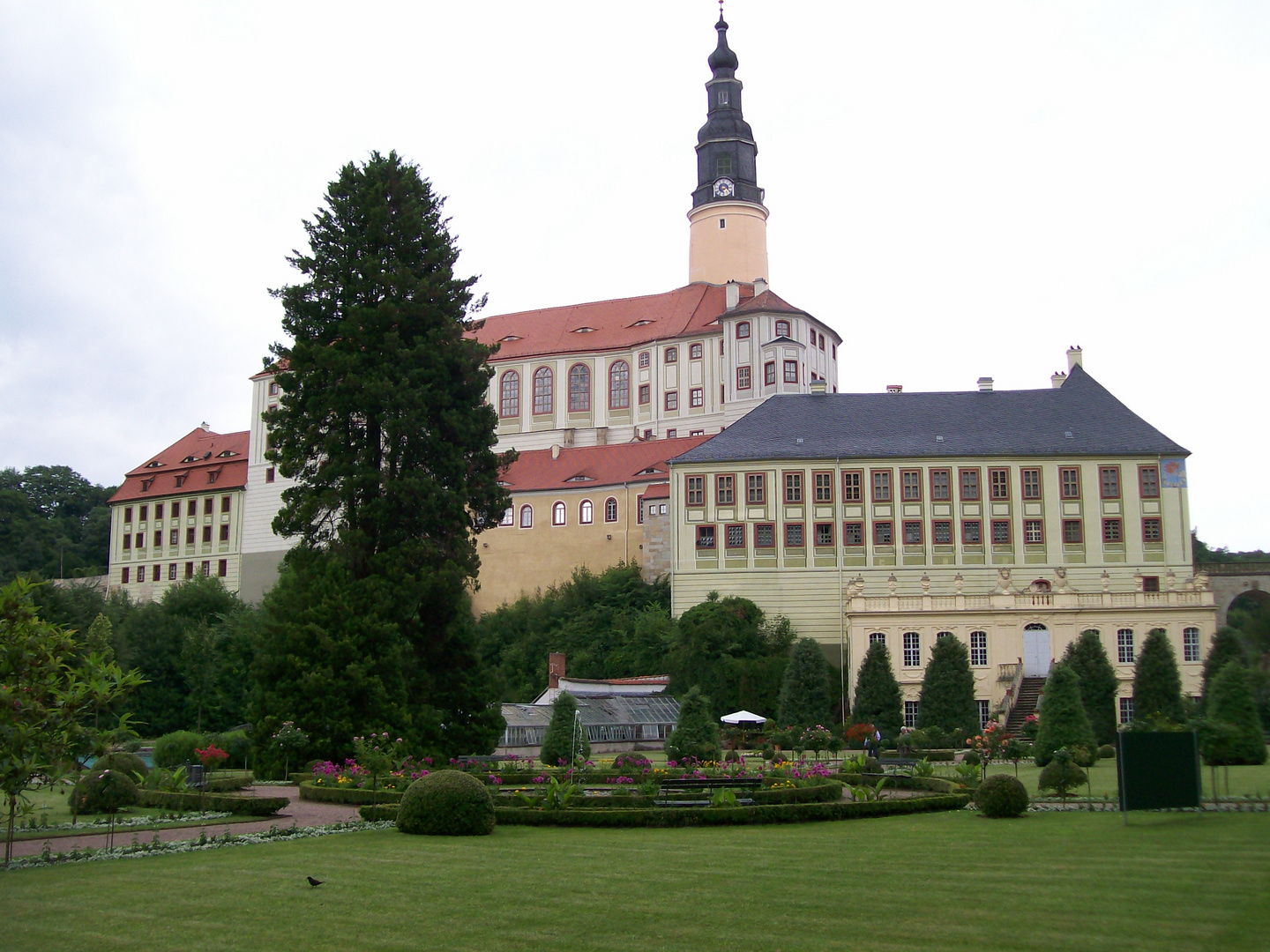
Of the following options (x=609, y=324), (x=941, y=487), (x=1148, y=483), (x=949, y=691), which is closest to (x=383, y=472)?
(x=949, y=691)

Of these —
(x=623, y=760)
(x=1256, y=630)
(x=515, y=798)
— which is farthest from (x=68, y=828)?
(x=1256, y=630)

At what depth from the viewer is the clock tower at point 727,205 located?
88.1 m

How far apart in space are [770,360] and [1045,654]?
1190 inches

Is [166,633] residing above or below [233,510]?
below

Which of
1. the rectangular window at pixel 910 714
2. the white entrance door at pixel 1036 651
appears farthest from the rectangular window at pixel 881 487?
the rectangular window at pixel 910 714

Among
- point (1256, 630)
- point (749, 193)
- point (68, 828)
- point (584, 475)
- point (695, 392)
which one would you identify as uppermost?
point (749, 193)

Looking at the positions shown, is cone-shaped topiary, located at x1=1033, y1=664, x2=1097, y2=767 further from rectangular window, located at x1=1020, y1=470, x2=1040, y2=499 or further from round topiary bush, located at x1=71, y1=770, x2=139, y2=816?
rectangular window, located at x1=1020, y1=470, x2=1040, y2=499

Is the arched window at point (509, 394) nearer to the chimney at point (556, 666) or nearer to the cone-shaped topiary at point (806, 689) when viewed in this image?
the chimney at point (556, 666)

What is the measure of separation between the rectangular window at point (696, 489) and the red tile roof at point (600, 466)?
31.8 feet

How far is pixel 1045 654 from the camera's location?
48062 millimetres

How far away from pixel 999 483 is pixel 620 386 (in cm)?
3212

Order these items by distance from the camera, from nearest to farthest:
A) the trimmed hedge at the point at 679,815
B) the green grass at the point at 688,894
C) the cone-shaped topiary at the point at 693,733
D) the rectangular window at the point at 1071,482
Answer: the green grass at the point at 688,894, the trimmed hedge at the point at 679,815, the cone-shaped topiary at the point at 693,733, the rectangular window at the point at 1071,482

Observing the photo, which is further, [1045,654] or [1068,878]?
[1045,654]

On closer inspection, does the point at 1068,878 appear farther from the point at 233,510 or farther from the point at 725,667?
the point at 233,510
